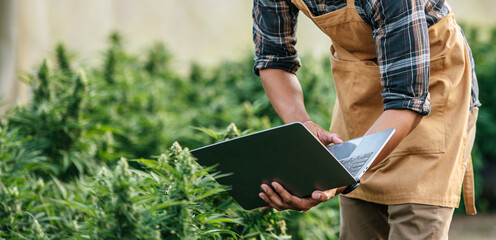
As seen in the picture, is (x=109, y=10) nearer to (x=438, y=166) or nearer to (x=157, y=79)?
(x=157, y=79)

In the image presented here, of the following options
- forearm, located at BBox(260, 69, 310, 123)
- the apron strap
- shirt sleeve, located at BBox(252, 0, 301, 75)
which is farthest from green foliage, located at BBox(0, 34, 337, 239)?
the apron strap

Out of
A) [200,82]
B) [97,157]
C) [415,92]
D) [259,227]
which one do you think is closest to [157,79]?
[200,82]

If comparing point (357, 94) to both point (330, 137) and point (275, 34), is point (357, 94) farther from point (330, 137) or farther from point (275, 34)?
point (275, 34)

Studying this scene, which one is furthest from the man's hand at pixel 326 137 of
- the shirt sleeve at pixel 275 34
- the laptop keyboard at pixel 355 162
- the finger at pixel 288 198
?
the shirt sleeve at pixel 275 34

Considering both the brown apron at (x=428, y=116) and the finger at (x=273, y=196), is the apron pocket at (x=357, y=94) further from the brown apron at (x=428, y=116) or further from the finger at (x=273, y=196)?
the finger at (x=273, y=196)

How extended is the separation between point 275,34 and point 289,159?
2.38 ft

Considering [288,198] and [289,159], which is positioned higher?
[289,159]

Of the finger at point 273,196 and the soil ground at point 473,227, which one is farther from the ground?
the finger at point 273,196

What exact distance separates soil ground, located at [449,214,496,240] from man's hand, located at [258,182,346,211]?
3711mm

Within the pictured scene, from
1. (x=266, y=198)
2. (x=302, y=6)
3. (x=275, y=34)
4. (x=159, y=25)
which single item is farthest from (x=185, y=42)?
(x=266, y=198)

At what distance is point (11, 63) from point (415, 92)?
4.77m

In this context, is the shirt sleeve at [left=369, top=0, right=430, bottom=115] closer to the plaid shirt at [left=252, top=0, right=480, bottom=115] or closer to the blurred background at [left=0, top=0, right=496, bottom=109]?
the plaid shirt at [left=252, top=0, right=480, bottom=115]

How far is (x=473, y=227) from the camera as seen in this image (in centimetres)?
538

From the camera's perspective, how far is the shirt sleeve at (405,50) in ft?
5.75
